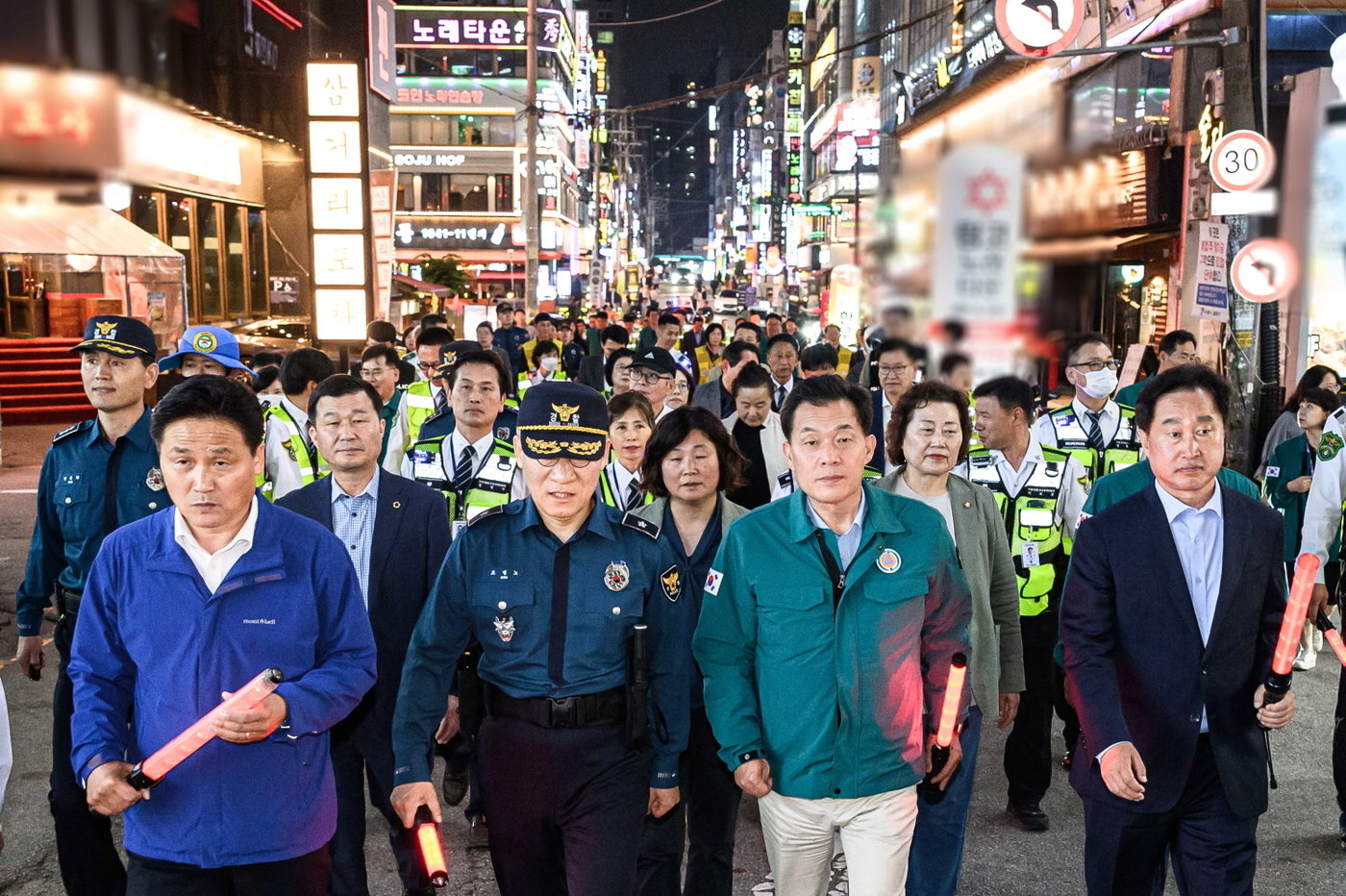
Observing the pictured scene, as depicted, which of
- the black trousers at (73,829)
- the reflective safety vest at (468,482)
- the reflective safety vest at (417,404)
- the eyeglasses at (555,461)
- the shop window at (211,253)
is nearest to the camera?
the shop window at (211,253)

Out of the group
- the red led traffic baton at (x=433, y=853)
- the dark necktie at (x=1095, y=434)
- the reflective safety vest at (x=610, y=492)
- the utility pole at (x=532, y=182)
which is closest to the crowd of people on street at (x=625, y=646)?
the red led traffic baton at (x=433, y=853)

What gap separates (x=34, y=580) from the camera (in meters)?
4.40

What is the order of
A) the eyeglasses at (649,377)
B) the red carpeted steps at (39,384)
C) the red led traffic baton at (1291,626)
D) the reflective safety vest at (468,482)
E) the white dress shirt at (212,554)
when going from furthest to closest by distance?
1. the red carpeted steps at (39,384)
2. the eyeglasses at (649,377)
3. the reflective safety vest at (468,482)
4. the white dress shirt at (212,554)
5. the red led traffic baton at (1291,626)

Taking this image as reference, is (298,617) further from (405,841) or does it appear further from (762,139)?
(762,139)

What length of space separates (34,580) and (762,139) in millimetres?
118277

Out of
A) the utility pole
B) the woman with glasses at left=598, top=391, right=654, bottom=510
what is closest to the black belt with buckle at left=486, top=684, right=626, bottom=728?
the woman with glasses at left=598, top=391, right=654, bottom=510

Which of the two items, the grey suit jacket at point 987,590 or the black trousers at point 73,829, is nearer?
the black trousers at point 73,829

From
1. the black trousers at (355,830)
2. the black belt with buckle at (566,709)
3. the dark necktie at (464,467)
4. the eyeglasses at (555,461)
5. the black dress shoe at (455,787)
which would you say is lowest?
the black dress shoe at (455,787)

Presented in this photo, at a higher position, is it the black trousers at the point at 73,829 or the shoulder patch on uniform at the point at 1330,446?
the shoulder patch on uniform at the point at 1330,446

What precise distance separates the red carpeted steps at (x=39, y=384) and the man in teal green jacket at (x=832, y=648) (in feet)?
62.2

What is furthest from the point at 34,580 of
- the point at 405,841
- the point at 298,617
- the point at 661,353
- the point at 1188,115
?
the point at 1188,115

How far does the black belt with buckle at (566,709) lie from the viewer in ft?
10.8

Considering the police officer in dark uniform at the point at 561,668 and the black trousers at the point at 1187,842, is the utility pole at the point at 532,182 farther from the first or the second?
the black trousers at the point at 1187,842

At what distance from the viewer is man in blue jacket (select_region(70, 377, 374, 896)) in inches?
110
